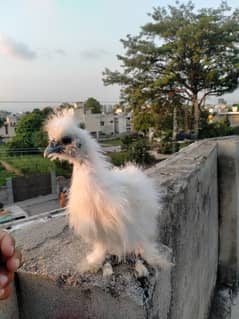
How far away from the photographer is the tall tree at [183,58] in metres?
12.0

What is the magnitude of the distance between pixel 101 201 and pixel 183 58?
12979mm

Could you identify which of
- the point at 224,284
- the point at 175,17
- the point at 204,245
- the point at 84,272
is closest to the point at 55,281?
the point at 84,272

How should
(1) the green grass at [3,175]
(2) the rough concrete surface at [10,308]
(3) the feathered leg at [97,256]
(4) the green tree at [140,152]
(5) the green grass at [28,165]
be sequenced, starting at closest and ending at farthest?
1. (2) the rough concrete surface at [10,308]
2. (3) the feathered leg at [97,256]
3. (1) the green grass at [3,175]
4. (5) the green grass at [28,165]
5. (4) the green tree at [140,152]

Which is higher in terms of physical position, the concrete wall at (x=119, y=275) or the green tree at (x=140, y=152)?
the concrete wall at (x=119, y=275)

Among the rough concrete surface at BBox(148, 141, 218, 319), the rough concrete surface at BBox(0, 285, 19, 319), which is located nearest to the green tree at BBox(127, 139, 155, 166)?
the rough concrete surface at BBox(148, 141, 218, 319)

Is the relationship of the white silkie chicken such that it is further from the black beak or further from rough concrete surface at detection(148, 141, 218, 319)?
rough concrete surface at detection(148, 141, 218, 319)

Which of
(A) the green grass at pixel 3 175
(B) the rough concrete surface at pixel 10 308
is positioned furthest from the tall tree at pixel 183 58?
(B) the rough concrete surface at pixel 10 308

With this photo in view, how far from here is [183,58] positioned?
12.7 metres

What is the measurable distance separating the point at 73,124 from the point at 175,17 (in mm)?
13433

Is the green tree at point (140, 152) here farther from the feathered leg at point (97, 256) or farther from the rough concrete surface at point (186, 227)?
the feathered leg at point (97, 256)

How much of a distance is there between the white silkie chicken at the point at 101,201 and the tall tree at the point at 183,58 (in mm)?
12194

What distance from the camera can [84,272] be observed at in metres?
0.77

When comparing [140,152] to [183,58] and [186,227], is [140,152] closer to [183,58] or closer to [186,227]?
[183,58]

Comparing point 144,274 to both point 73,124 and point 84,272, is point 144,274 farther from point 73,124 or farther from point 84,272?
point 73,124
